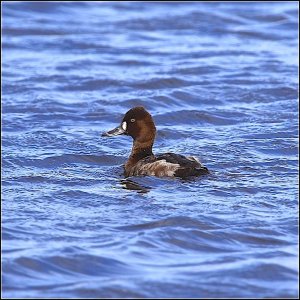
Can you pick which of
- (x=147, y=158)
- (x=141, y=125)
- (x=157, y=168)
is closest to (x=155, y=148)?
(x=141, y=125)

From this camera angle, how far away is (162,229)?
934 centimetres

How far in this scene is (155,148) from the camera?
13617 millimetres

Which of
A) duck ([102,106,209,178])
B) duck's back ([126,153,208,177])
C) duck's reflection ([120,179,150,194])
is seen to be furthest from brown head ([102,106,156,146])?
duck's reflection ([120,179,150,194])

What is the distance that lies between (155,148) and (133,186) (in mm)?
2551

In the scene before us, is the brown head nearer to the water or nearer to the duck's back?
the water

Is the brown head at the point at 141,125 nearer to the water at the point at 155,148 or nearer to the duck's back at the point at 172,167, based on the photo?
the water at the point at 155,148

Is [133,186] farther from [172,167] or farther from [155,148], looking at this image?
[155,148]

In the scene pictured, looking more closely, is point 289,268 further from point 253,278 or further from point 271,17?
point 271,17

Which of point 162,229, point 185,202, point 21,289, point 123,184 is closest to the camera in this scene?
point 21,289

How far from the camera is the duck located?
36.5 ft

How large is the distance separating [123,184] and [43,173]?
1.02m

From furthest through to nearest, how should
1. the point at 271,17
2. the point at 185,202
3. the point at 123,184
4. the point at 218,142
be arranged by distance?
the point at 271,17 → the point at 218,142 → the point at 123,184 → the point at 185,202

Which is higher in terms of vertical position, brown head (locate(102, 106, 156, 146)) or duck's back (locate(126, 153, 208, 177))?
brown head (locate(102, 106, 156, 146))

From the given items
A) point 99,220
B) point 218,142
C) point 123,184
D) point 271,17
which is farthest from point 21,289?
point 271,17
